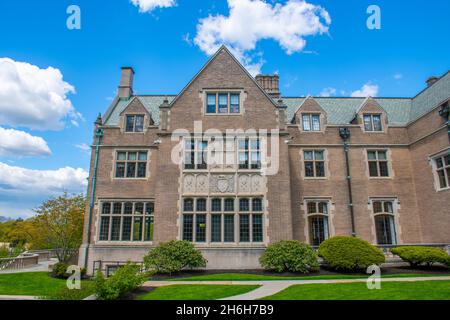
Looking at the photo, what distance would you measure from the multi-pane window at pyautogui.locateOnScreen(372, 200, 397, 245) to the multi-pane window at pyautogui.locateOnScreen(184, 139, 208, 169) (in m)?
12.5

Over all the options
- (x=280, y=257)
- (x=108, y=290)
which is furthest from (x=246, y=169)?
(x=108, y=290)

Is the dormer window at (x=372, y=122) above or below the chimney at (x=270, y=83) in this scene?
below

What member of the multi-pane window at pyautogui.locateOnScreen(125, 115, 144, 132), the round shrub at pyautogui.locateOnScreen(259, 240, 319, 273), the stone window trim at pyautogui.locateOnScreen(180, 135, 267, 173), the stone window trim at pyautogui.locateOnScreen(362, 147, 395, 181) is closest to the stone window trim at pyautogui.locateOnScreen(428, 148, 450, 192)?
the stone window trim at pyautogui.locateOnScreen(362, 147, 395, 181)

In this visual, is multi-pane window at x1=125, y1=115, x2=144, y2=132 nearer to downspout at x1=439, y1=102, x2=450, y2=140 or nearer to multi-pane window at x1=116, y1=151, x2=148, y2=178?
multi-pane window at x1=116, y1=151, x2=148, y2=178

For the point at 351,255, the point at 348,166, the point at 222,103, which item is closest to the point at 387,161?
the point at 348,166

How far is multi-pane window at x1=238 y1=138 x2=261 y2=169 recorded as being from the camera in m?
18.8

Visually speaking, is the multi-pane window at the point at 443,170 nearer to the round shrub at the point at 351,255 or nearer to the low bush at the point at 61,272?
the round shrub at the point at 351,255

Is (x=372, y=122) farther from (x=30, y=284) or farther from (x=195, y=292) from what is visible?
(x=30, y=284)

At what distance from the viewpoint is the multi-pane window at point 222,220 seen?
58.5ft

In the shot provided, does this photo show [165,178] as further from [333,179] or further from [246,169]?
[333,179]

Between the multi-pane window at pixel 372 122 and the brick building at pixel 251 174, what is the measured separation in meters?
0.08

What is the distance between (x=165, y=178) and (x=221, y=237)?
505cm

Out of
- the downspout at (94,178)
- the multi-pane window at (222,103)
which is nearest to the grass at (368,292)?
the multi-pane window at (222,103)

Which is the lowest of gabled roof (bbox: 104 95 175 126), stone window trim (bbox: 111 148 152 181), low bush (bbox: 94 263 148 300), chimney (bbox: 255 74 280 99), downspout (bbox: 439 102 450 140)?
low bush (bbox: 94 263 148 300)
